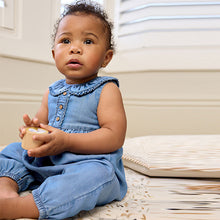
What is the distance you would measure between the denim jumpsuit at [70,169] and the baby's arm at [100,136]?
0.06 feet

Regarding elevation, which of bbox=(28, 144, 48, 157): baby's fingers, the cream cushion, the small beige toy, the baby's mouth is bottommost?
the cream cushion

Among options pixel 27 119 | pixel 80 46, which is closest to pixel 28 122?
pixel 27 119

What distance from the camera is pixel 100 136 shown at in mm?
648

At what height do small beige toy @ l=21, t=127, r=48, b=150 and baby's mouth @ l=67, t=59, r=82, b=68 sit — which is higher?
baby's mouth @ l=67, t=59, r=82, b=68

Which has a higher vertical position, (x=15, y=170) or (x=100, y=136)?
(x=100, y=136)

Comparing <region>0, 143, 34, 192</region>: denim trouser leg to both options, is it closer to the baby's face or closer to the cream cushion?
the baby's face

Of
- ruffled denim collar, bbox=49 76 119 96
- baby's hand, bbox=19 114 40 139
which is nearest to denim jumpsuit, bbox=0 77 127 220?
ruffled denim collar, bbox=49 76 119 96

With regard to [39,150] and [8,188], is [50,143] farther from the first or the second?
[8,188]

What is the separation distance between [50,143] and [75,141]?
7 cm

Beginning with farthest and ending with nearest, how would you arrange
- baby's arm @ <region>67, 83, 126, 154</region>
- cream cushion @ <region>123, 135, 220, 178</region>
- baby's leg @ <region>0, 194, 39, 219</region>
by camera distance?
1. cream cushion @ <region>123, 135, 220, 178</region>
2. baby's arm @ <region>67, 83, 126, 154</region>
3. baby's leg @ <region>0, 194, 39, 219</region>

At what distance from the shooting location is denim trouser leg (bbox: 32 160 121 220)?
1.71ft

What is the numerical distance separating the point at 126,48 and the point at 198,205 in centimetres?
134

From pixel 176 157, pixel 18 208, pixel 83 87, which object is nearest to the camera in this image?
pixel 18 208

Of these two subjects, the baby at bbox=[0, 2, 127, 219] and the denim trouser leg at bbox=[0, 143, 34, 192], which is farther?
the denim trouser leg at bbox=[0, 143, 34, 192]
